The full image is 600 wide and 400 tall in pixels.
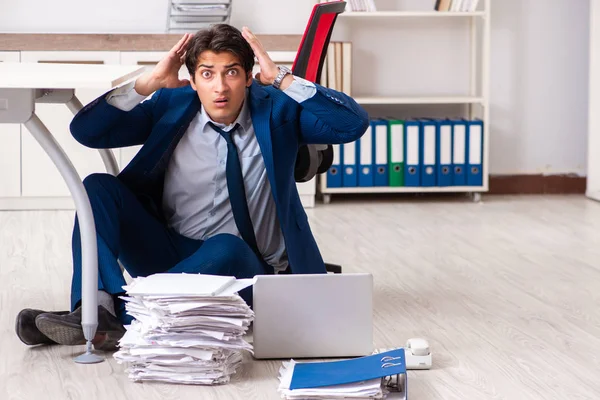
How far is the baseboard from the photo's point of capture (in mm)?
5090

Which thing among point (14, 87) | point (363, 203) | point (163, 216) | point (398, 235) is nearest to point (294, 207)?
point (163, 216)

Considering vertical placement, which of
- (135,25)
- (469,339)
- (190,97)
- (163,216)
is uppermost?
(135,25)

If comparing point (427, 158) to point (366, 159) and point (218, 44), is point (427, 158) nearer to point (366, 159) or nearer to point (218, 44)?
point (366, 159)

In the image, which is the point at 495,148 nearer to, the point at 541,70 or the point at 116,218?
the point at 541,70

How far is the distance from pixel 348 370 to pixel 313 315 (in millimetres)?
247

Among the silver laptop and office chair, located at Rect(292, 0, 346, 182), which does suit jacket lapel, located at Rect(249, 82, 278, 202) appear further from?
office chair, located at Rect(292, 0, 346, 182)

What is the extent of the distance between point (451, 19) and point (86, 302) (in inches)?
130

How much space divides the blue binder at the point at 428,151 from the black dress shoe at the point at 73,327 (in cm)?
278

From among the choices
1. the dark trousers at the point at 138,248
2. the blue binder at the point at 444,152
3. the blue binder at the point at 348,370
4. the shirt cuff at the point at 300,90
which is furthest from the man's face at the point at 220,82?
the blue binder at the point at 444,152

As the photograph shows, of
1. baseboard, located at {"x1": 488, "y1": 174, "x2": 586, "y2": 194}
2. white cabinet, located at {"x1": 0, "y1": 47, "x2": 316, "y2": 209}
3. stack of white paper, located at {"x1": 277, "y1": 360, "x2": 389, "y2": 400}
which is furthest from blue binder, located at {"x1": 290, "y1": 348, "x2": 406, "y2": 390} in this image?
baseboard, located at {"x1": 488, "y1": 174, "x2": 586, "y2": 194}

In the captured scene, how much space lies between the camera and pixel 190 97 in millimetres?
2404

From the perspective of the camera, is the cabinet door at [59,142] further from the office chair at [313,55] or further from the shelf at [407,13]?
the office chair at [313,55]

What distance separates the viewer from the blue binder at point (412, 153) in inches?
187

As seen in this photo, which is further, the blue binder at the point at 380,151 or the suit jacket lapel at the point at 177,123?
the blue binder at the point at 380,151
